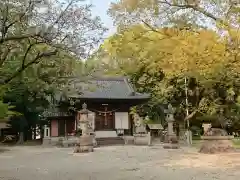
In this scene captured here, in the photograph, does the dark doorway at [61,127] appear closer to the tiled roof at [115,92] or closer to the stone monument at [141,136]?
the tiled roof at [115,92]

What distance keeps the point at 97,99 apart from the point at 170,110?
8632 mm

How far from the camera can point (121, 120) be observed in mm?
34938

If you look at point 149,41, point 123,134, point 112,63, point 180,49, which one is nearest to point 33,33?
point 180,49

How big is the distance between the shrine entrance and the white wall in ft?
1.29

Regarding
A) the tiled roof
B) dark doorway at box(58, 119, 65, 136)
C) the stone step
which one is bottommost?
the stone step

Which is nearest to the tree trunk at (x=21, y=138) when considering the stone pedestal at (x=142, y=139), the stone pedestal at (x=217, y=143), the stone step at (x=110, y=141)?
the stone step at (x=110, y=141)

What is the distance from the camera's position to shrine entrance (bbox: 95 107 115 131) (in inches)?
1341

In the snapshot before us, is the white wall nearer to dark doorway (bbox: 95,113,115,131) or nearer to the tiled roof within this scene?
dark doorway (bbox: 95,113,115,131)

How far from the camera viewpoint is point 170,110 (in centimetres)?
2683

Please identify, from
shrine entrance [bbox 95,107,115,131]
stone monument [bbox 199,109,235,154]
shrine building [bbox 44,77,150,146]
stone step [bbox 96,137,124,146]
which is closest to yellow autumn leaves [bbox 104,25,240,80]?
stone monument [bbox 199,109,235,154]

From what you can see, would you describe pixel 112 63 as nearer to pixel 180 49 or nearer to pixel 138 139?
pixel 138 139

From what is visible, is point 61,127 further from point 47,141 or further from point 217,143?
point 217,143

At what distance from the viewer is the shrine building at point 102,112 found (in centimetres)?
3353

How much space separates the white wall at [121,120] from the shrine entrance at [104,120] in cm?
39
